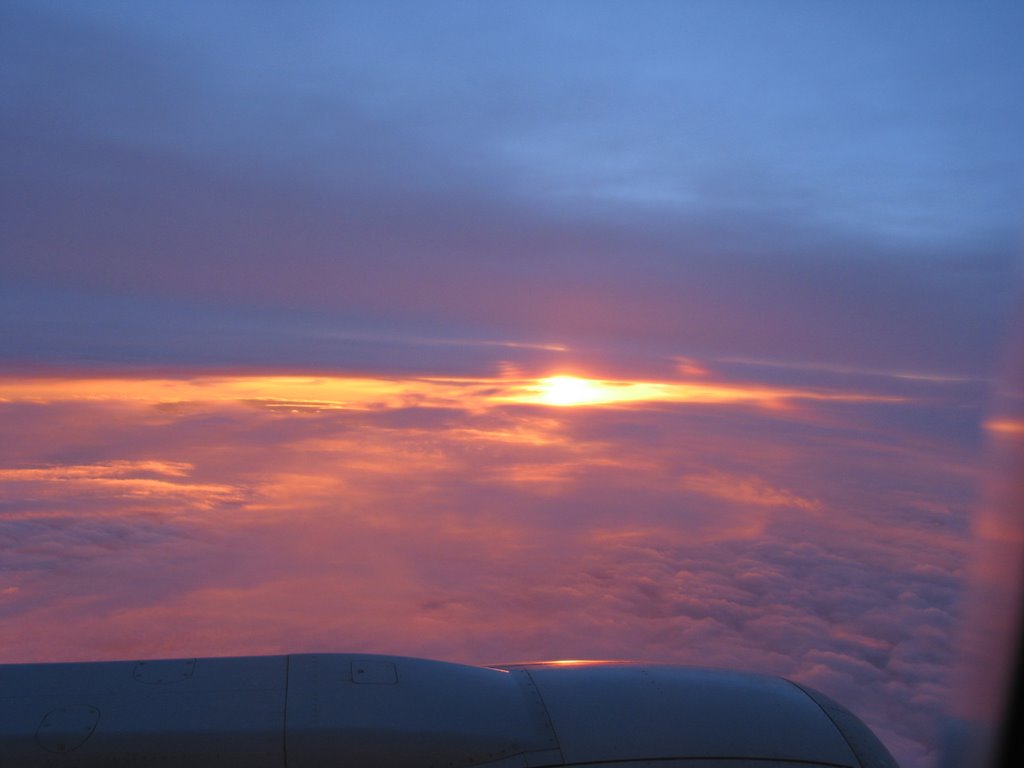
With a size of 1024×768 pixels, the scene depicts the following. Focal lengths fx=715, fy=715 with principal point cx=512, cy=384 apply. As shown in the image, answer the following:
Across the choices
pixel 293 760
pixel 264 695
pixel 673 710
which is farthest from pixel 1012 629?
pixel 264 695

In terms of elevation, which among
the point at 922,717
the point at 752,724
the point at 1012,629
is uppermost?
the point at 1012,629

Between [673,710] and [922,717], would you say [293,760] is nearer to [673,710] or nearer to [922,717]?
[673,710]

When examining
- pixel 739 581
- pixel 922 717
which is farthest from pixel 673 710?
pixel 739 581

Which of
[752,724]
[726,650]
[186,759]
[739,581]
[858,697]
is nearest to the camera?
[186,759]

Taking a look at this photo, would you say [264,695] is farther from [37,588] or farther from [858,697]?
[37,588]

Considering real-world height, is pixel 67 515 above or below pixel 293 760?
below

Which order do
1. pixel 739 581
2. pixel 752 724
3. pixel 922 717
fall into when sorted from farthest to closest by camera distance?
pixel 739 581
pixel 922 717
pixel 752 724

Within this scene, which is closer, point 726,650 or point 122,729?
point 122,729
